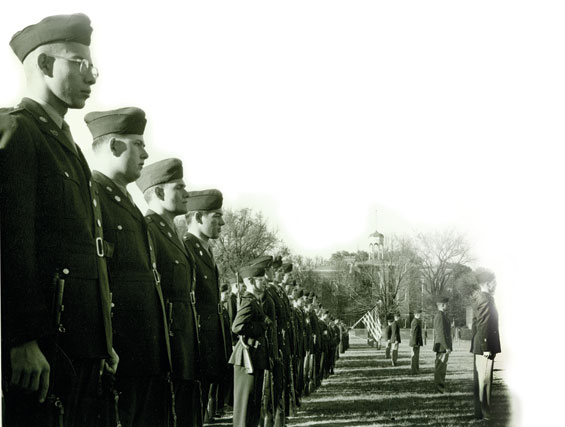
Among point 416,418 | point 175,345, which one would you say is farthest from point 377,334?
point 175,345

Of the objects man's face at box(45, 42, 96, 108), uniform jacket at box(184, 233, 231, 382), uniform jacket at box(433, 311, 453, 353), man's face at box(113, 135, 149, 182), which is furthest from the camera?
uniform jacket at box(433, 311, 453, 353)

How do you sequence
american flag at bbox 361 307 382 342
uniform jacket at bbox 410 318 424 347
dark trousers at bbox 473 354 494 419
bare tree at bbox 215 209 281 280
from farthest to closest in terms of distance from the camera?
american flag at bbox 361 307 382 342 < uniform jacket at bbox 410 318 424 347 < dark trousers at bbox 473 354 494 419 < bare tree at bbox 215 209 281 280

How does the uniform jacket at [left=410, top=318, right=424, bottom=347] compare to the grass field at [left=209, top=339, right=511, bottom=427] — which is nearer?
the grass field at [left=209, top=339, right=511, bottom=427]

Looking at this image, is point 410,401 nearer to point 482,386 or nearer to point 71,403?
point 482,386

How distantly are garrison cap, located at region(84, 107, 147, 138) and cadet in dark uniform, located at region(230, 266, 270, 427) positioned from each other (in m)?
2.11

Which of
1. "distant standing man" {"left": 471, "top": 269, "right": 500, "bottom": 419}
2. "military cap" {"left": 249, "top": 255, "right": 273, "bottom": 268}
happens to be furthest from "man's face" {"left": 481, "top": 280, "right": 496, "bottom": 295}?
"military cap" {"left": 249, "top": 255, "right": 273, "bottom": 268}

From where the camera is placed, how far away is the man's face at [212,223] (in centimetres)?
498

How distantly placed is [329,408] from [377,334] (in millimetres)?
1096

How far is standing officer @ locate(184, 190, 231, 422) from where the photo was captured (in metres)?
4.70

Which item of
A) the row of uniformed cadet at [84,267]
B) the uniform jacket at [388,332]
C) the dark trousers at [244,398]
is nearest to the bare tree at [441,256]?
the uniform jacket at [388,332]

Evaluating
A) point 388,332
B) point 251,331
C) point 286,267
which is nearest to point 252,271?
point 251,331

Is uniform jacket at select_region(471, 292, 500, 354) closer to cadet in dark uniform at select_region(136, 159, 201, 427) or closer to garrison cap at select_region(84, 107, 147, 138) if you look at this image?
cadet in dark uniform at select_region(136, 159, 201, 427)

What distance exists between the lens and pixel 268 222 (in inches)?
222

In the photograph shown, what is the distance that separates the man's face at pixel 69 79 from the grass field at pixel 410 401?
3926mm
